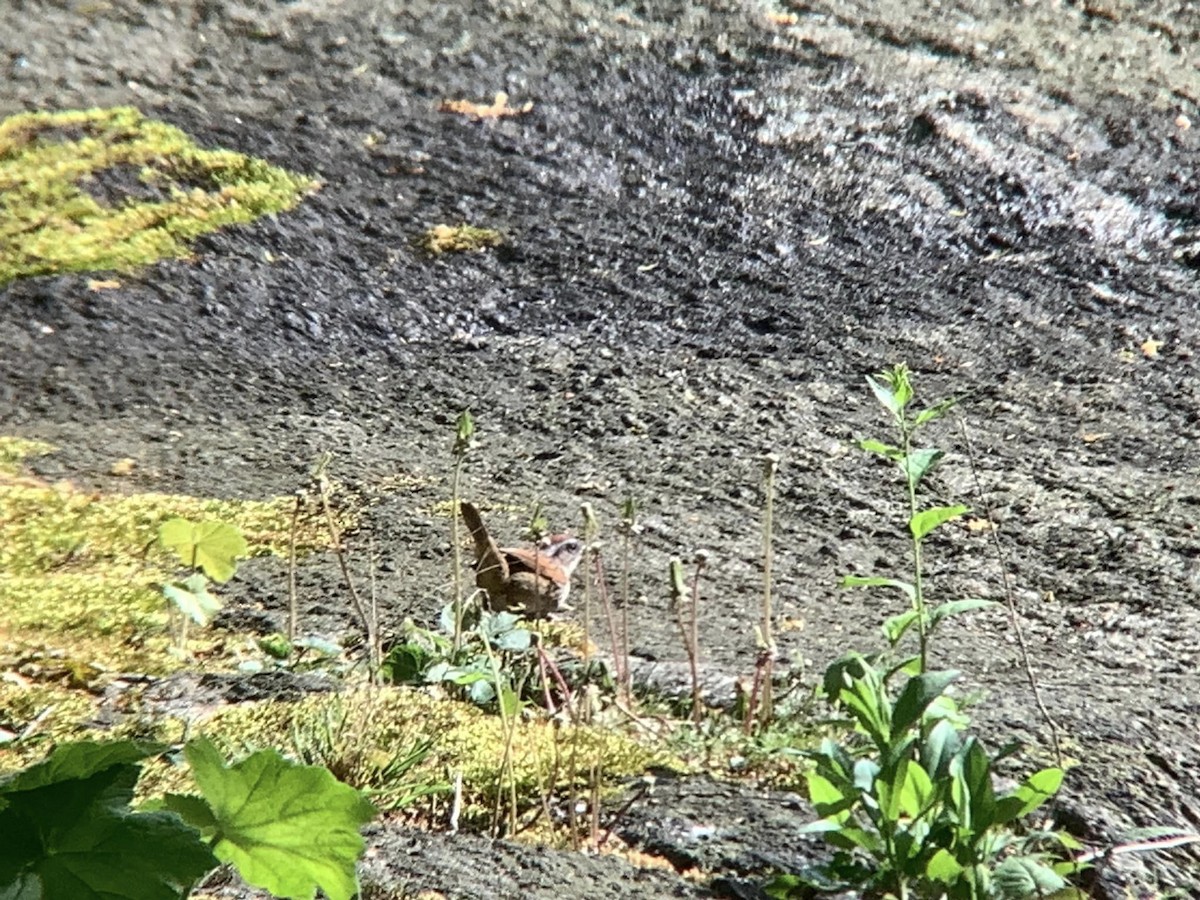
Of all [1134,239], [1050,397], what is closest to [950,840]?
[1050,397]

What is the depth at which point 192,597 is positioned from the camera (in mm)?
1894

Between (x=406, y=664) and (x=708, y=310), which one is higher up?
(x=708, y=310)

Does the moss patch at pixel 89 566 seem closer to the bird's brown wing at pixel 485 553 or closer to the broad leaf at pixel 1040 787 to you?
the bird's brown wing at pixel 485 553

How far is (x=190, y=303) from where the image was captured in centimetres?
386

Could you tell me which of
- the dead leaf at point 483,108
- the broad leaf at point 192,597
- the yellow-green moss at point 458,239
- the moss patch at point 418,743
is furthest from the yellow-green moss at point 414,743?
the dead leaf at point 483,108

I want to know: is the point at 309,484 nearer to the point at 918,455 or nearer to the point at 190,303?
the point at 190,303

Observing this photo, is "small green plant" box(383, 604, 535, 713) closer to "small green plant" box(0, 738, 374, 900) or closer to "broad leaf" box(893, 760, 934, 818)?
"broad leaf" box(893, 760, 934, 818)

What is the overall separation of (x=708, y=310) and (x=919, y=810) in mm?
2721

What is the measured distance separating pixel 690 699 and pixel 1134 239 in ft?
10.0

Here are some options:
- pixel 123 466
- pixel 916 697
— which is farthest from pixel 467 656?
pixel 123 466

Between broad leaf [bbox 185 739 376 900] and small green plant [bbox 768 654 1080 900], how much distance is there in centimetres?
52

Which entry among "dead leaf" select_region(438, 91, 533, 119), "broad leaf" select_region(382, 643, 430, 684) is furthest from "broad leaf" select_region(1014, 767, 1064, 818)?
"dead leaf" select_region(438, 91, 533, 119)

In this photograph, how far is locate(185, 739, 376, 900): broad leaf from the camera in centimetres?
106

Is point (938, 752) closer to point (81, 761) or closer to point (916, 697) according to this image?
point (916, 697)
